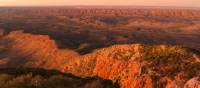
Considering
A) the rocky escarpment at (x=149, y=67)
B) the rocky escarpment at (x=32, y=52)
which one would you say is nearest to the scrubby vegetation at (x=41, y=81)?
the rocky escarpment at (x=149, y=67)

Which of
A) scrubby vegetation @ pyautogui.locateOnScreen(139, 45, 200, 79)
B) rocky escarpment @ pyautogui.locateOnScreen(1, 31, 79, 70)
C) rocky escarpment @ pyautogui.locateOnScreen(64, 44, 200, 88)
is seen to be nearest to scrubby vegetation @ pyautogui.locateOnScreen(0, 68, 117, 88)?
rocky escarpment @ pyautogui.locateOnScreen(64, 44, 200, 88)

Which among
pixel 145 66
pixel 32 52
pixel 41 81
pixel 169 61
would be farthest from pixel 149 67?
pixel 32 52

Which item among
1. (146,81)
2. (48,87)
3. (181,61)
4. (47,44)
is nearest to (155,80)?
(146,81)

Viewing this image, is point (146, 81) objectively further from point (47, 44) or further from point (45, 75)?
point (47, 44)

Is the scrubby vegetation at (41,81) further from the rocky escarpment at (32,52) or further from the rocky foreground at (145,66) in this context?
the rocky escarpment at (32,52)

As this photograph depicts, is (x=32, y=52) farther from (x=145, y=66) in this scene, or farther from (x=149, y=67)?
(x=149, y=67)

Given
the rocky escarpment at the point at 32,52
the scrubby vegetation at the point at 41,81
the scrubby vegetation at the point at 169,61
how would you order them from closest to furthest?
1. the scrubby vegetation at the point at 41,81
2. the scrubby vegetation at the point at 169,61
3. the rocky escarpment at the point at 32,52

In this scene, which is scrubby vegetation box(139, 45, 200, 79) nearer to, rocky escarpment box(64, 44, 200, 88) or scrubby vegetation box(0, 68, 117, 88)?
rocky escarpment box(64, 44, 200, 88)
